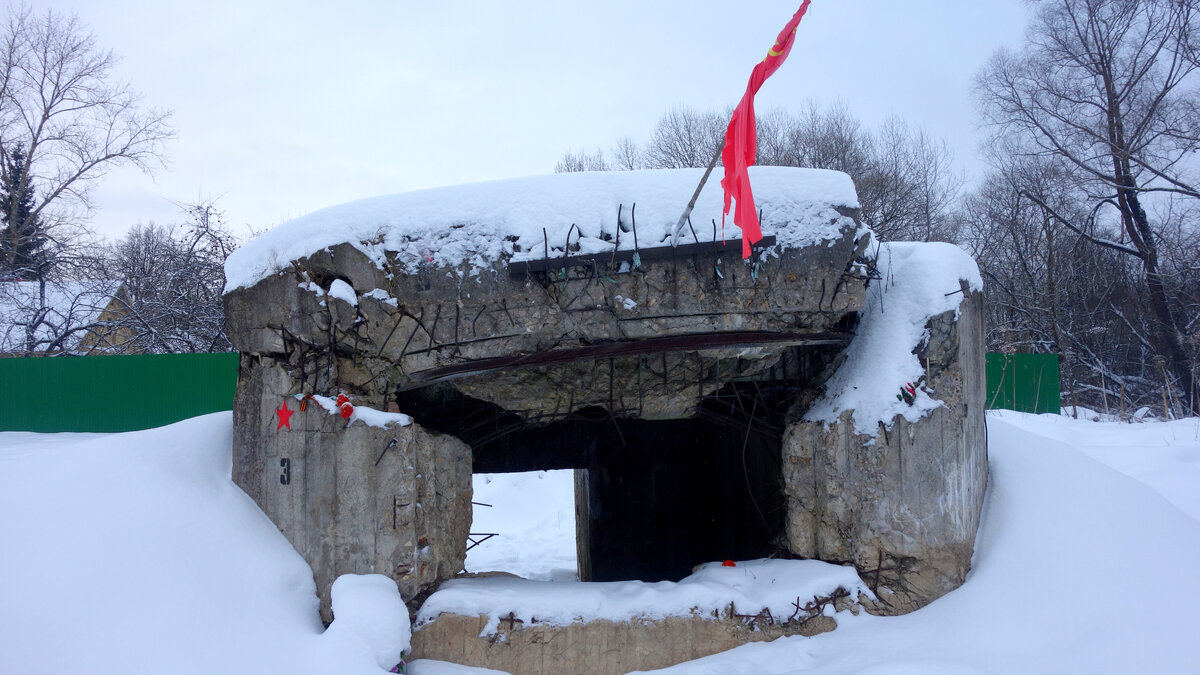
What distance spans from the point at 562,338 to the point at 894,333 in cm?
178

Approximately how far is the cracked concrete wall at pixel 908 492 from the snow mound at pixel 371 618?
2.14 m

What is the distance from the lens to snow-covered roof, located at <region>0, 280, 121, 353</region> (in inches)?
442

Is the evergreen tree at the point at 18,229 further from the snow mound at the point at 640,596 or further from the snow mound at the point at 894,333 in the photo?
the snow mound at the point at 894,333

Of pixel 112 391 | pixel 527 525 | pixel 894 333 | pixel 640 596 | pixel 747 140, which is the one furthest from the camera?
pixel 527 525

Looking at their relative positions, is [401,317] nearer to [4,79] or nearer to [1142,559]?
[1142,559]

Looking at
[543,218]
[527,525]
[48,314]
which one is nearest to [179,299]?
[48,314]

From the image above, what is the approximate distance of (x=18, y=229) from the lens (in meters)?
12.4

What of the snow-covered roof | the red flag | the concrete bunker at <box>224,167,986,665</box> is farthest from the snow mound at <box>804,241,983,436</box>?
the snow-covered roof

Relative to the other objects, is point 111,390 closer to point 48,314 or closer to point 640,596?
point 48,314

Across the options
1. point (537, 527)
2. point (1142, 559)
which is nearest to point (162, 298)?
point (537, 527)

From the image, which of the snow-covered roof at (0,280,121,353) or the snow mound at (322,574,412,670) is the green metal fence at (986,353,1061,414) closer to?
the snow mound at (322,574,412,670)

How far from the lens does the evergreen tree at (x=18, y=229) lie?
11984mm

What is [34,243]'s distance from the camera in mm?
12961

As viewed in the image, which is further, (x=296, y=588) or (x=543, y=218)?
(x=543, y=218)
